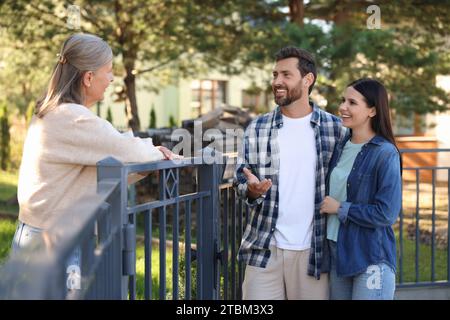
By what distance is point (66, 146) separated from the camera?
2717 mm

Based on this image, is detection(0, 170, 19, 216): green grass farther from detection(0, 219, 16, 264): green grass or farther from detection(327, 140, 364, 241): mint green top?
detection(327, 140, 364, 241): mint green top

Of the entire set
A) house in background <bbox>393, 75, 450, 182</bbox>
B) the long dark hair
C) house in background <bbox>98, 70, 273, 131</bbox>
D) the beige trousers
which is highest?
house in background <bbox>98, 70, 273, 131</bbox>

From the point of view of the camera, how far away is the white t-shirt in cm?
330

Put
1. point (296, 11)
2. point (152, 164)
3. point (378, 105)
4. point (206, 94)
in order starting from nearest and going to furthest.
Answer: point (152, 164) < point (378, 105) < point (296, 11) < point (206, 94)

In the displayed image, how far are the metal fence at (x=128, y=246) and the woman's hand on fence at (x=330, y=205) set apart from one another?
608 millimetres

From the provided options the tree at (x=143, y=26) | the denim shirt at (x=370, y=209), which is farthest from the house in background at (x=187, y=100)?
the denim shirt at (x=370, y=209)

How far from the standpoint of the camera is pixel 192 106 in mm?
29562

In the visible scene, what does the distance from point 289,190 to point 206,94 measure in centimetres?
2635

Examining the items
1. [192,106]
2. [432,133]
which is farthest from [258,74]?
[192,106]

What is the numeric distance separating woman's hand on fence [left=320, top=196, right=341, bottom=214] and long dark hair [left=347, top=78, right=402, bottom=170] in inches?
14.7

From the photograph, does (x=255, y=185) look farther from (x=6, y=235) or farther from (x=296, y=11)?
(x=296, y=11)

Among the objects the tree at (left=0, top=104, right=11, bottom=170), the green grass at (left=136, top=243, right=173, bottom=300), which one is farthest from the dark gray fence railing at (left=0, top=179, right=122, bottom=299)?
the tree at (left=0, top=104, right=11, bottom=170)

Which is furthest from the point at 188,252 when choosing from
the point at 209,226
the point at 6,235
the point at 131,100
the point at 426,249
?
the point at 131,100
